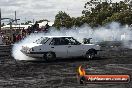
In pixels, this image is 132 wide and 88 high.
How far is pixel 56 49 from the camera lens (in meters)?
20.5

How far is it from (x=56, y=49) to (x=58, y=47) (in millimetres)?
166

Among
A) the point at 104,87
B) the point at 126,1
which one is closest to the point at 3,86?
the point at 104,87

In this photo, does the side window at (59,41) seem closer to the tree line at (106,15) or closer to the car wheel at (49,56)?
the car wheel at (49,56)

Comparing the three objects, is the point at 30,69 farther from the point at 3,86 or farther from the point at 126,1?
the point at 126,1

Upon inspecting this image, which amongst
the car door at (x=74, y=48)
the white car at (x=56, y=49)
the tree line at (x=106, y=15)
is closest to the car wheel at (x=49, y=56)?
the white car at (x=56, y=49)

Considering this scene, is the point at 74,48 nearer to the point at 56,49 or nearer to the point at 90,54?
the point at 56,49

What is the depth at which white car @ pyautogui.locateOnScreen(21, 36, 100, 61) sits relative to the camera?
65.5 ft

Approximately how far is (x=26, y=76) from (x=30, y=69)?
8.06 feet

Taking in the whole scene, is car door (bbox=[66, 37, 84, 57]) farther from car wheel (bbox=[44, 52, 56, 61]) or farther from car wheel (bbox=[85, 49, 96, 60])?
car wheel (bbox=[44, 52, 56, 61])

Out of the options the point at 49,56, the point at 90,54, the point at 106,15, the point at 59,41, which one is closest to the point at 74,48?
the point at 59,41

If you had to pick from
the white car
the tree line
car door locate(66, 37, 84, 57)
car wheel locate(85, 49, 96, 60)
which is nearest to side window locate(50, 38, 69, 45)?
the white car

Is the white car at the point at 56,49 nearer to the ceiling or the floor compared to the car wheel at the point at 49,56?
nearer to the ceiling

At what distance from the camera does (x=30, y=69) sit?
1714cm

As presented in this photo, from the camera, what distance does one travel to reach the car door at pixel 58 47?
67.1 ft
